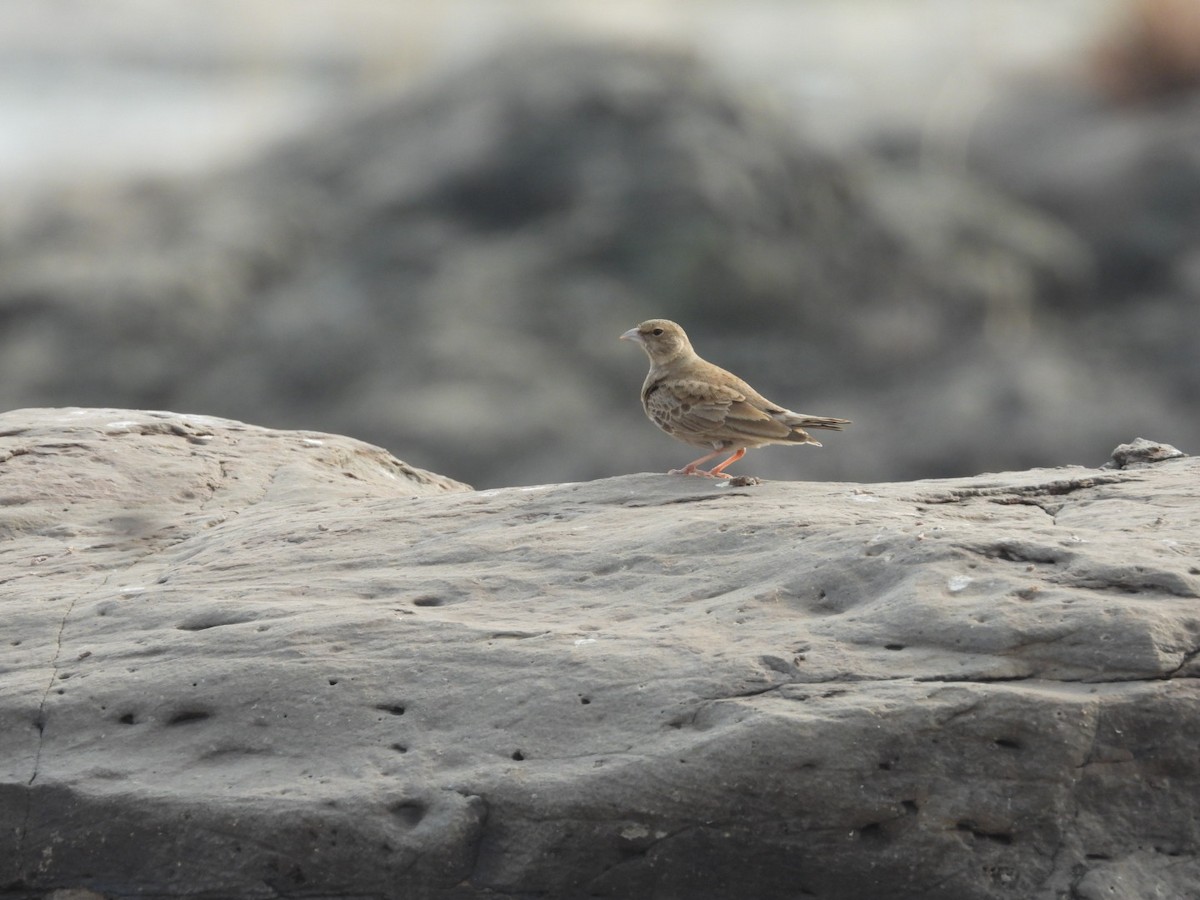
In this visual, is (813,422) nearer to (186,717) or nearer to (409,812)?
(409,812)

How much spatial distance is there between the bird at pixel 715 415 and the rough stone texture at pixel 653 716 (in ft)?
2.51

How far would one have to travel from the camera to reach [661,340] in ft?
20.1

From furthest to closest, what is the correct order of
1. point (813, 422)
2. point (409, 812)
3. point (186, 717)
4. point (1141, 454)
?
point (1141, 454) → point (813, 422) → point (186, 717) → point (409, 812)

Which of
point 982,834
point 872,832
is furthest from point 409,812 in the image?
point 982,834

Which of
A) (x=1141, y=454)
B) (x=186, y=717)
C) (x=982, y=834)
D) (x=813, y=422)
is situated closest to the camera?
(x=982, y=834)

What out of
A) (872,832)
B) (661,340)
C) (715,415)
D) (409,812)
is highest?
(661,340)

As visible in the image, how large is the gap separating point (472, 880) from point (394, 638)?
846 millimetres

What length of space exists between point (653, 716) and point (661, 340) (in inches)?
104

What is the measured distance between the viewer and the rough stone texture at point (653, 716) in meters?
3.66

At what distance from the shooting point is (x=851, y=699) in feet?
12.2

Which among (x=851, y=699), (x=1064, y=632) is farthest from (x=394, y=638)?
(x=1064, y=632)

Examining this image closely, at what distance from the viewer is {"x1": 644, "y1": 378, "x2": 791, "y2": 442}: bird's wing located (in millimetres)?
5547

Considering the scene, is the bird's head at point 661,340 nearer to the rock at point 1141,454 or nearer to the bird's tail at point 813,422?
the bird's tail at point 813,422

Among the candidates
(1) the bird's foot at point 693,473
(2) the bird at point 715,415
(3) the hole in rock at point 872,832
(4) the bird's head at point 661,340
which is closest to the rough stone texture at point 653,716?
(3) the hole in rock at point 872,832
